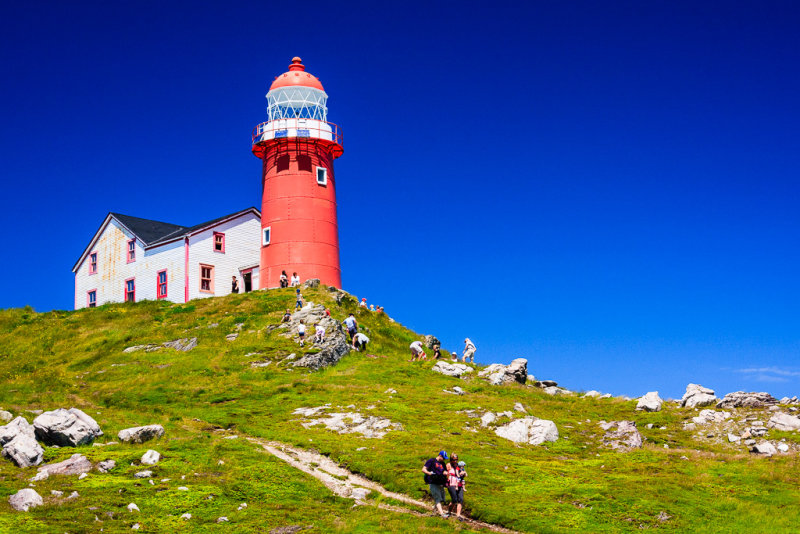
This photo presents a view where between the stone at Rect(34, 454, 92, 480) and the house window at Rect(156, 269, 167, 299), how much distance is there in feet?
138

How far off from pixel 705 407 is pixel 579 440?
919 cm

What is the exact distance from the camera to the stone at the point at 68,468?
24.2m

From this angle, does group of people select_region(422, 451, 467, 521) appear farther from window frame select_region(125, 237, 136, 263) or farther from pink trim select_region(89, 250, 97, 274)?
pink trim select_region(89, 250, 97, 274)

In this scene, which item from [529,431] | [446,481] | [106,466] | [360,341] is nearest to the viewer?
[446,481]

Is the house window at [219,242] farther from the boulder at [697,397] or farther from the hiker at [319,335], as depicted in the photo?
the boulder at [697,397]

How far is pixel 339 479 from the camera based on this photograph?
2722cm

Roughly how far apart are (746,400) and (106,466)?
30.2m

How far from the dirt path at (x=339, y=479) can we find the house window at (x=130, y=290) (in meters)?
42.1

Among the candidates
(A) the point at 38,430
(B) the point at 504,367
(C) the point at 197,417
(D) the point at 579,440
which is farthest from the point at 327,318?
(A) the point at 38,430

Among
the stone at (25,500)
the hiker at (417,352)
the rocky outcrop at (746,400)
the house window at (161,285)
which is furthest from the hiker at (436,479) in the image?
the house window at (161,285)

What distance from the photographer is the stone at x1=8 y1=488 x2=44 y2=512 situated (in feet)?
69.5

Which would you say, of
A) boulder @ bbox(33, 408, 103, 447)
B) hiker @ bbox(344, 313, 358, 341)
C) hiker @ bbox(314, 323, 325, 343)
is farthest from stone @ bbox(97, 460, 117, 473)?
hiker @ bbox(344, 313, 358, 341)

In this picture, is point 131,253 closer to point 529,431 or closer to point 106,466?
point 529,431

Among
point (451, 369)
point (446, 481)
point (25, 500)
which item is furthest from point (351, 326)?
point (25, 500)
